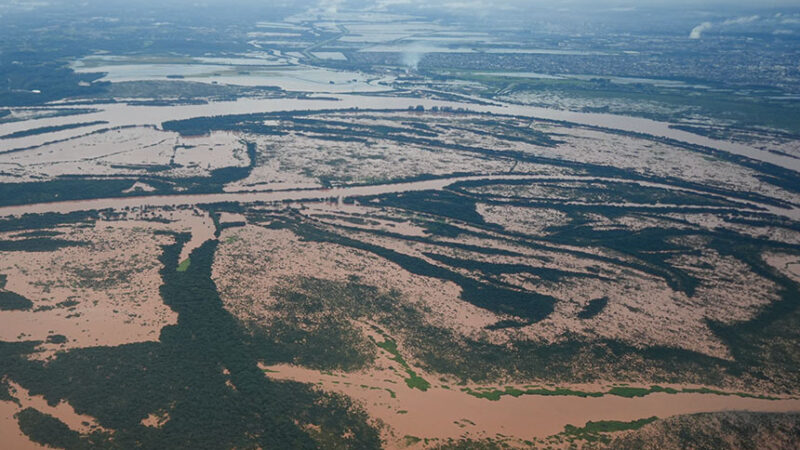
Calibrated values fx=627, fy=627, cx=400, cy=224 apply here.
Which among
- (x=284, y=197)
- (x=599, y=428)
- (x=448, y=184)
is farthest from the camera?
(x=448, y=184)

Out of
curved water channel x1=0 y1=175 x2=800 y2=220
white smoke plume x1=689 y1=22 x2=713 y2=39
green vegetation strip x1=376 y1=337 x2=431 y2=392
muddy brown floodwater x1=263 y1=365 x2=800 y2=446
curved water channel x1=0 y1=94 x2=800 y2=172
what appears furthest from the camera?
white smoke plume x1=689 y1=22 x2=713 y2=39

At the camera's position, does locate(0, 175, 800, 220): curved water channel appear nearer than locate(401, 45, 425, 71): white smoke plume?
Yes

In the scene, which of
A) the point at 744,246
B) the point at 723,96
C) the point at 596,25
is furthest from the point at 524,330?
the point at 596,25

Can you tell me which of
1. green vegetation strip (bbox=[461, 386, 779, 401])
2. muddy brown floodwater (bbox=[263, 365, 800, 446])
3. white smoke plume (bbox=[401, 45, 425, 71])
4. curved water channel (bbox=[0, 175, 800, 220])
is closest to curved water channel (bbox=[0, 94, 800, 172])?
curved water channel (bbox=[0, 175, 800, 220])

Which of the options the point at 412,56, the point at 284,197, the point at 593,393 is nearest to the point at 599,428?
the point at 593,393

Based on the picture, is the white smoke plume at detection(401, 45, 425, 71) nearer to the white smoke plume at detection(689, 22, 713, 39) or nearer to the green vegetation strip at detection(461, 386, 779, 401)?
the white smoke plume at detection(689, 22, 713, 39)

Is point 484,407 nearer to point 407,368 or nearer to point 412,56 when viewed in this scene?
point 407,368

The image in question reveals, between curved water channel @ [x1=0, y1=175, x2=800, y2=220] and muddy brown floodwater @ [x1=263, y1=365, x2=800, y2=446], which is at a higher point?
curved water channel @ [x1=0, y1=175, x2=800, y2=220]

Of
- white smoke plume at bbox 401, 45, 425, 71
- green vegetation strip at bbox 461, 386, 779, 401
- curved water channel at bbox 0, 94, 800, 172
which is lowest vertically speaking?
green vegetation strip at bbox 461, 386, 779, 401
